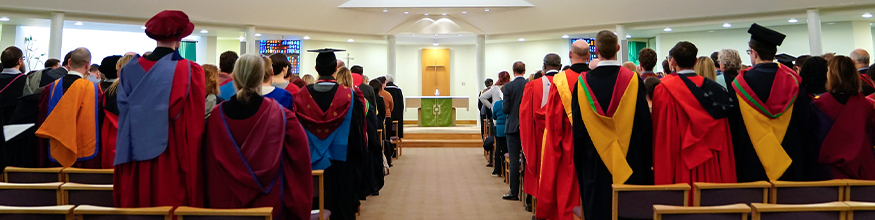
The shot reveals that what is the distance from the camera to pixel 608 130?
Answer: 3082 mm

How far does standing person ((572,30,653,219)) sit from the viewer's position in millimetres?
3045

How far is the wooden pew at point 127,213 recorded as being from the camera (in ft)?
6.75

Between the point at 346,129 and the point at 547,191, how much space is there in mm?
1461

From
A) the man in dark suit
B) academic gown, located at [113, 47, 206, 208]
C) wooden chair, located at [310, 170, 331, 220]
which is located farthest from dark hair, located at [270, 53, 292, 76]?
the man in dark suit

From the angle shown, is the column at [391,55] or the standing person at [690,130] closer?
the standing person at [690,130]

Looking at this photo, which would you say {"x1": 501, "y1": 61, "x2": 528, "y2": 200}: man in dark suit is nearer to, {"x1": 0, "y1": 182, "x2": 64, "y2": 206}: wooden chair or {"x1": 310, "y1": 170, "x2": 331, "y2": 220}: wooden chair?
{"x1": 310, "y1": 170, "x2": 331, "y2": 220}: wooden chair

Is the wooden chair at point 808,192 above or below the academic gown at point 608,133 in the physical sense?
below

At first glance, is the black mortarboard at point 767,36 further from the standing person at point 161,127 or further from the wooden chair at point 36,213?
the wooden chair at point 36,213

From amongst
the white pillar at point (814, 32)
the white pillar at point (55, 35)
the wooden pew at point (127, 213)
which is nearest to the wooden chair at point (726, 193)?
the wooden pew at point (127, 213)

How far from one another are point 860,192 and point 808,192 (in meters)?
0.26

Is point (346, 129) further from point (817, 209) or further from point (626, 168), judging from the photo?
point (817, 209)

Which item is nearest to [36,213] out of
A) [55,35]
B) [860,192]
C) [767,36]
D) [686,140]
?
[686,140]

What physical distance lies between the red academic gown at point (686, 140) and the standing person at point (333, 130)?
6.68 feet

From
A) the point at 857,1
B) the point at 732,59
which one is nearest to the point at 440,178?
the point at 732,59
